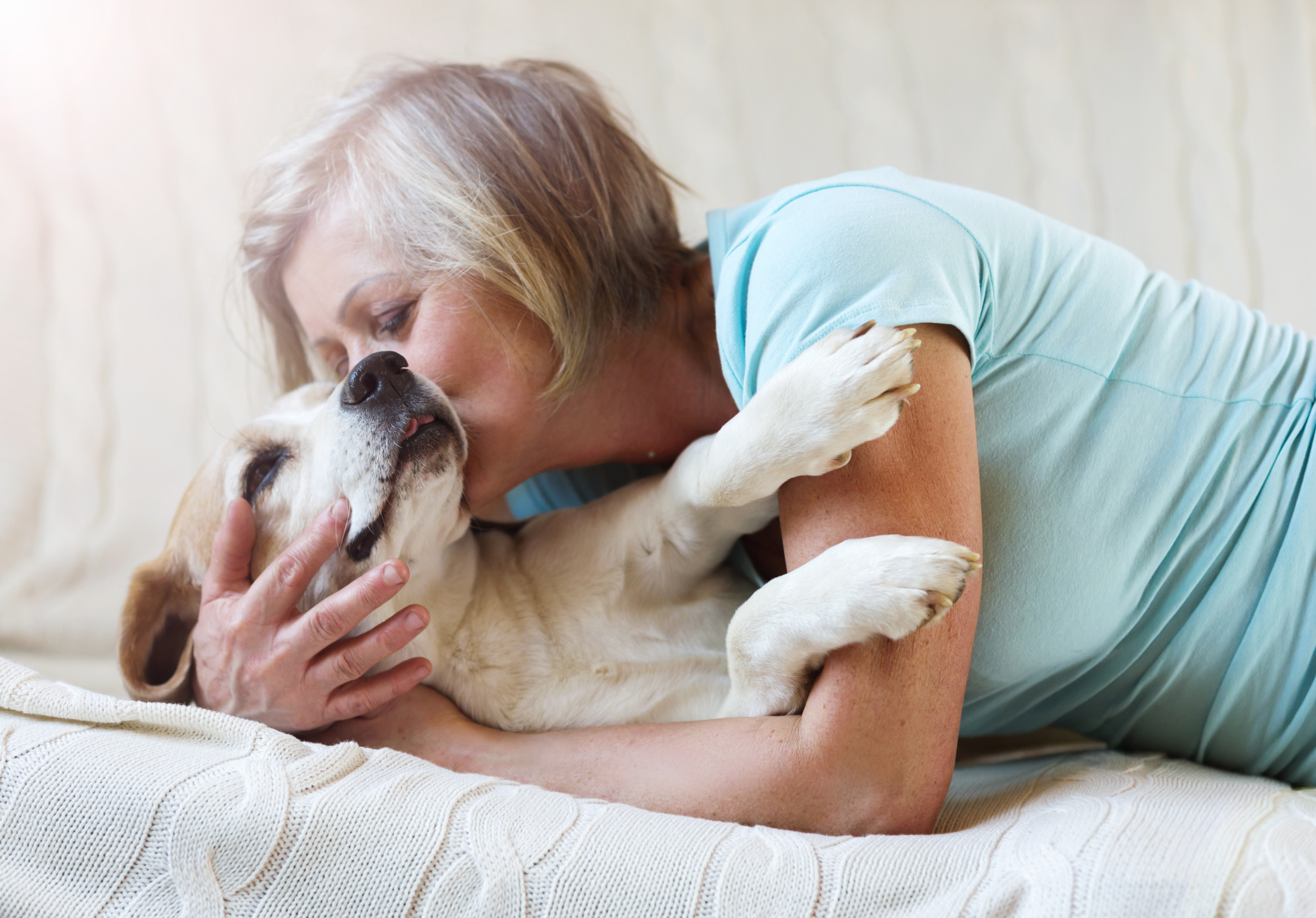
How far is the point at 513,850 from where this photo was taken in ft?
3.27

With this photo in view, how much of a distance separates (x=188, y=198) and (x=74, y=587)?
1003 mm

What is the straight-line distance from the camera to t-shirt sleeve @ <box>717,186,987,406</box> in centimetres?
104

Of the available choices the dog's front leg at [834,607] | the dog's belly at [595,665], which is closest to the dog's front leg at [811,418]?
the dog's front leg at [834,607]

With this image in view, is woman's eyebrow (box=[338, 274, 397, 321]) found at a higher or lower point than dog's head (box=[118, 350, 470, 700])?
higher

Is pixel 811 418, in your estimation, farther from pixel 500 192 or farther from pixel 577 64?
pixel 577 64

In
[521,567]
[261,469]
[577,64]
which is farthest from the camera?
[577,64]

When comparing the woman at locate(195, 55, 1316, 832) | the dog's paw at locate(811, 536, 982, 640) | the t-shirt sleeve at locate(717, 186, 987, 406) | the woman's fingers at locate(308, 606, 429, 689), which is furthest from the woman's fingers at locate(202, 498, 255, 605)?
the dog's paw at locate(811, 536, 982, 640)

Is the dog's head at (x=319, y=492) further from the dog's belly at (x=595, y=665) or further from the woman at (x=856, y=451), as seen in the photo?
the dog's belly at (x=595, y=665)

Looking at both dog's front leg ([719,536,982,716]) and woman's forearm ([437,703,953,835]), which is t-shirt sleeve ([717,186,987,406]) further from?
woman's forearm ([437,703,953,835])

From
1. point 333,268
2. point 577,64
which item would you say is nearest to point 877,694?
point 333,268

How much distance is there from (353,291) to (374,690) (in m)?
0.64

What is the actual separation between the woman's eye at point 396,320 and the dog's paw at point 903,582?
2.74ft

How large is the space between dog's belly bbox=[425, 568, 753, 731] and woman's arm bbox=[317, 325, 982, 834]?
0.26 m

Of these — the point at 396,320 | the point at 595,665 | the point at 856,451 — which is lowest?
the point at 595,665
